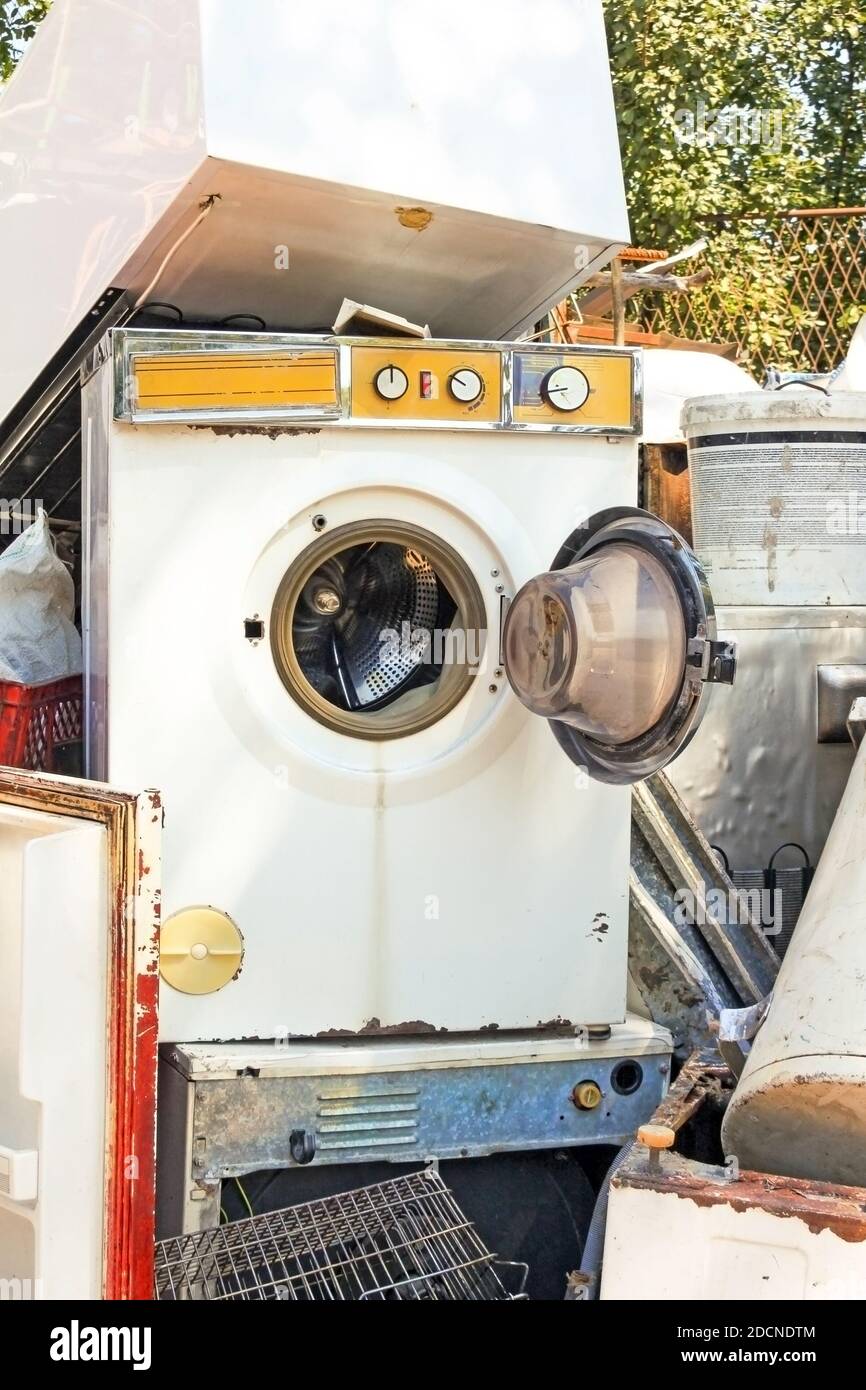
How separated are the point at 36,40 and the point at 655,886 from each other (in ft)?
7.95

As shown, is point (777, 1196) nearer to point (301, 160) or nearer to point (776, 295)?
point (301, 160)

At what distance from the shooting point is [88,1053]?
219cm

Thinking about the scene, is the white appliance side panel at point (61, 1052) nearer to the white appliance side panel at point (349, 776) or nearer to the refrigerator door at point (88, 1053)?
the refrigerator door at point (88, 1053)

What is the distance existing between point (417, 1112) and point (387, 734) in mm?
744

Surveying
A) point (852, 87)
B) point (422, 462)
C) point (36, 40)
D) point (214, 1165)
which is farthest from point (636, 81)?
point (214, 1165)

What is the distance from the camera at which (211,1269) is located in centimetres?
259

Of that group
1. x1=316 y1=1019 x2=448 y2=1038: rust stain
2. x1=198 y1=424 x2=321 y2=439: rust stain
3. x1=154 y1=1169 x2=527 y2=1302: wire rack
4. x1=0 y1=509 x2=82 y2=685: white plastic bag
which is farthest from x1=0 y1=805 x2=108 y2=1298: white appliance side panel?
x1=0 y1=509 x2=82 y2=685: white plastic bag

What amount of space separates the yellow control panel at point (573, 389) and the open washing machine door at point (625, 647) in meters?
0.24

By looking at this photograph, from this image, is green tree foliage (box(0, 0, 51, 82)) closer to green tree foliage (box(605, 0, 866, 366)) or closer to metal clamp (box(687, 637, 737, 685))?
green tree foliage (box(605, 0, 866, 366))

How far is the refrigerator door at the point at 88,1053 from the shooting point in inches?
84.5

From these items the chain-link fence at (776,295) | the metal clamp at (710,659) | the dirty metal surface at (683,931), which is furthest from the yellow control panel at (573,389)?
the chain-link fence at (776,295)

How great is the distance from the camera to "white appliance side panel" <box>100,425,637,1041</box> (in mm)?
2801

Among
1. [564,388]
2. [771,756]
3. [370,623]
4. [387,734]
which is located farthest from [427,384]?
[771,756]

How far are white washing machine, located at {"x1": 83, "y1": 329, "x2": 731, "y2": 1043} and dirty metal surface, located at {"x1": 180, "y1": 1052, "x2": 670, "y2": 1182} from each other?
11 cm
